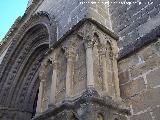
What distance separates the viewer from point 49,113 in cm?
282

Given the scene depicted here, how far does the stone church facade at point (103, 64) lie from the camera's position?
255cm

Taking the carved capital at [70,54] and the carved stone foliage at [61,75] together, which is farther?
the carved capital at [70,54]

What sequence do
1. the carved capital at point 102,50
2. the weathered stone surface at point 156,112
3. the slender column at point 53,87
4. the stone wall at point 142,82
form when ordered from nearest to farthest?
the weathered stone surface at point 156,112 → the stone wall at point 142,82 → the slender column at point 53,87 → the carved capital at point 102,50

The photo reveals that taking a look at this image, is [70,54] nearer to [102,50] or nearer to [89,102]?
[102,50]

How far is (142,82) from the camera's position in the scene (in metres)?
2.73

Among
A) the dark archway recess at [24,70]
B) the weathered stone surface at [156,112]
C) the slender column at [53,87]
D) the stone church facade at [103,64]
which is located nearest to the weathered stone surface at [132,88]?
the stone church facade at [103,64]

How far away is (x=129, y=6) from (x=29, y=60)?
322cm

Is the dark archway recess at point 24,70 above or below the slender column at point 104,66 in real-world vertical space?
above

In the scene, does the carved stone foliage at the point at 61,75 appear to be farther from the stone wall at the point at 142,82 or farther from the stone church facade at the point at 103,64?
the stone wall at the point at 142,82

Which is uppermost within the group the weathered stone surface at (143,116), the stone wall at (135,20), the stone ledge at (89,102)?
the stone wall at (135,20)

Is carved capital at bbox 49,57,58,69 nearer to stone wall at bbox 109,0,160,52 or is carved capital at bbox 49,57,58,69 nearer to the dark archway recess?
stone wall at bbox 109,0,160,52

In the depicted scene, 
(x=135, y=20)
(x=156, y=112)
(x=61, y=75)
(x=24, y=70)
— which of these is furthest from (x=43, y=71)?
(x=24, y=70)

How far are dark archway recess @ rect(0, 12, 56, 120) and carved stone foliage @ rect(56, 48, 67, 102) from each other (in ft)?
6.15

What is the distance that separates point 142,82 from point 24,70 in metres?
3.97
